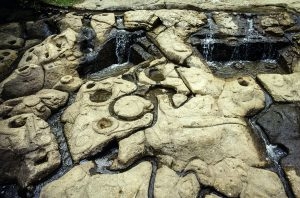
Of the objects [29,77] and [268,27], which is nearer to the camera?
[29,77]

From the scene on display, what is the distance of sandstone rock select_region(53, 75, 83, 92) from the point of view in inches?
195

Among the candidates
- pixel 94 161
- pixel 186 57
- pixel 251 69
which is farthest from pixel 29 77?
pixel 251 69

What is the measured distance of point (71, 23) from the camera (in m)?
6.40

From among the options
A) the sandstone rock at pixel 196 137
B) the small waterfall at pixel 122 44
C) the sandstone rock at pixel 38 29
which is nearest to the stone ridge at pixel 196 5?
the sandstone rock at pixel 38 29

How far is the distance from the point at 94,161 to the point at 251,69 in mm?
3953

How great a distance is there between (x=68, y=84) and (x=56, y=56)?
2.57ft

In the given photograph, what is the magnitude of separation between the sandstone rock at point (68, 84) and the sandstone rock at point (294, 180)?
11.5ft

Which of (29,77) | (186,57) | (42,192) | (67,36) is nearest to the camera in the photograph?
(42,192)

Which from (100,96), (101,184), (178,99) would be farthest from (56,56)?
(101,184)

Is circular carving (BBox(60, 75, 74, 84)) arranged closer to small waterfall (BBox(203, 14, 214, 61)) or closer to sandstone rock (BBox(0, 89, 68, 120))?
sandstone rock (BBox(0, 89, 68, 120))

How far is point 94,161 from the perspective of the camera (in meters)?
3.91

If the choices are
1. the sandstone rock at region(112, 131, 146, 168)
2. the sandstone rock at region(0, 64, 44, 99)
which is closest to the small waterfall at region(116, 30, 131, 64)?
the sandstone rock at region(0, 64, 44, 99)

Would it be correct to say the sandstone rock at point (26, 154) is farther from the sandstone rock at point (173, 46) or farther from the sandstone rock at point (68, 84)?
the sandstone rock at point (173, 46)

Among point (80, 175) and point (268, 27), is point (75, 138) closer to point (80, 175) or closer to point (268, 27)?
point (80, 175)
